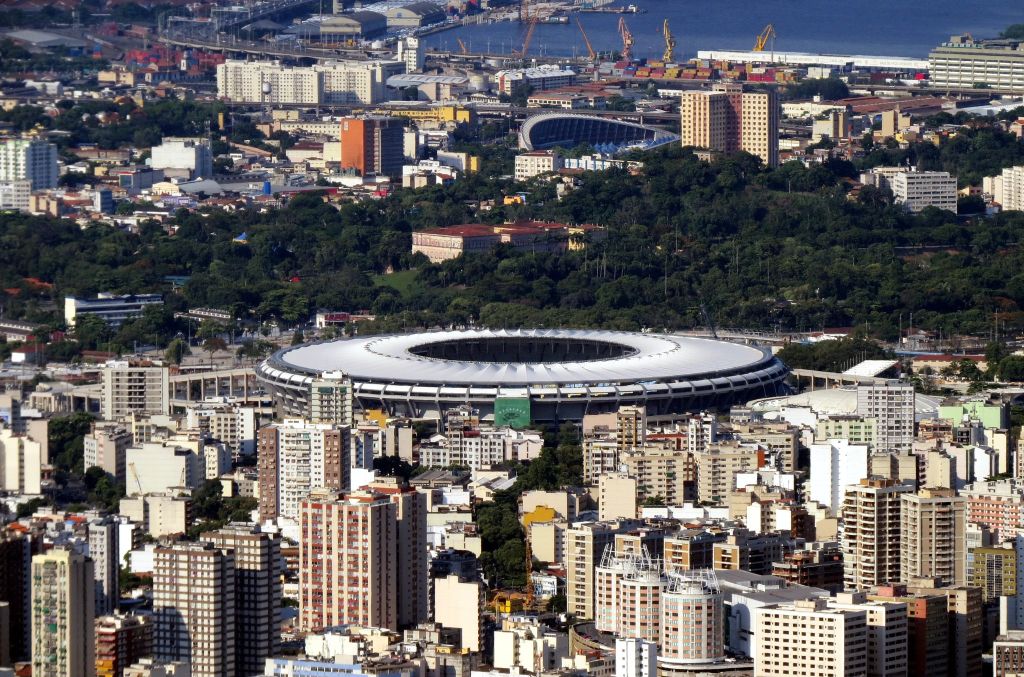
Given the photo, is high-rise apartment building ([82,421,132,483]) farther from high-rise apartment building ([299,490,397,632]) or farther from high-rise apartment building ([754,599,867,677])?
high-rise apartment building ([754,599,867,677])

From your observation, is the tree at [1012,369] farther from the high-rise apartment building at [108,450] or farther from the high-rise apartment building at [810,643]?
the high-rise apartment building at [810,643]

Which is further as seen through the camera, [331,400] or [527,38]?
[527,38]

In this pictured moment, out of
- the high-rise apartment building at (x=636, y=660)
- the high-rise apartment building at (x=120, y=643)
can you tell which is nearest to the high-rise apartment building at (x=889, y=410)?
the high-rise apartment building at (x=636, y=660)

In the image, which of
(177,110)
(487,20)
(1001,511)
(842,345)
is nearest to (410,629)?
(1001,511)

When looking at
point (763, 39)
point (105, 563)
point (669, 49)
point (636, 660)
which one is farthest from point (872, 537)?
point (763, 39)

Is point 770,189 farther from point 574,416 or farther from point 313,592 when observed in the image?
point 313,592

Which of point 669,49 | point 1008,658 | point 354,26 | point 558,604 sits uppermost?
point 354,26

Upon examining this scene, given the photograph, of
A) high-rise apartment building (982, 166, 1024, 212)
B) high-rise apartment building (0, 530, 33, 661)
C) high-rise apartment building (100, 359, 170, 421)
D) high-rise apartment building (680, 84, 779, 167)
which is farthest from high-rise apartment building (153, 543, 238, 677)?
high-rise apartment building (680, 84, 779, 167)

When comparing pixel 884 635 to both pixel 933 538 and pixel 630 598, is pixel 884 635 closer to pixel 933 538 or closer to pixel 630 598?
pixel 630 598
